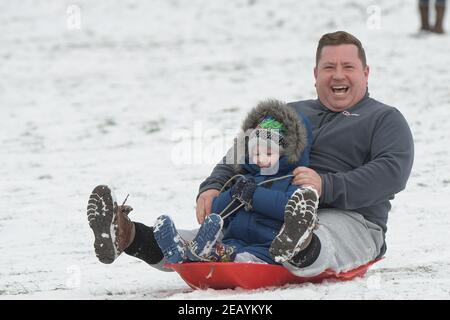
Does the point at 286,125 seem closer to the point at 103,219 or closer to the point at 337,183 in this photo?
the point at 337,183

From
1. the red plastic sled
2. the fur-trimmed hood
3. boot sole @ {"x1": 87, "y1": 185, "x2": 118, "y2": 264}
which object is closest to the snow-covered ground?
the red plastic sled

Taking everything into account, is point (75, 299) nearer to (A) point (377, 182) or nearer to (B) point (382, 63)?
(A) point (377, 182)

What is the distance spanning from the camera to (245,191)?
142 inches

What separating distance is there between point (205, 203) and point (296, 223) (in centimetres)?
73

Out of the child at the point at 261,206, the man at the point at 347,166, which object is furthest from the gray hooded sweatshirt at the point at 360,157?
the child at the point at 261,206

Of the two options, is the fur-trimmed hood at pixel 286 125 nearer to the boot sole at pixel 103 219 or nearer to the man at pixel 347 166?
the man at pixel 347 166

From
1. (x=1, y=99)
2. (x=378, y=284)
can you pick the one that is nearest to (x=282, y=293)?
(x=378, y=284)

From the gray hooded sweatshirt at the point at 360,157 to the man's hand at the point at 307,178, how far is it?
0.04 meters

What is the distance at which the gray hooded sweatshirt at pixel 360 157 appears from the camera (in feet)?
11.9

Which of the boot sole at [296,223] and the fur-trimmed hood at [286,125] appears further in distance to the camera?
the fur-trimmed hood at [286,125]

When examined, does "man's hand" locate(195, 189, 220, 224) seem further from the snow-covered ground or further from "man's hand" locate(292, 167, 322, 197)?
"man's hand" locate(292, 167, 322, 197)

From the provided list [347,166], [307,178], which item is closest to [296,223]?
[307,178]

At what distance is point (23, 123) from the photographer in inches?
373
